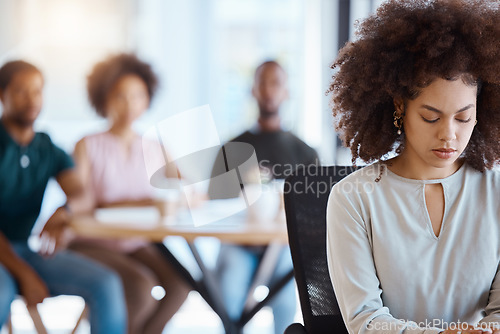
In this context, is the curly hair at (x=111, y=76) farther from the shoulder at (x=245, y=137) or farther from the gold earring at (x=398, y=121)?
the gold earring at (x=398, y=121)

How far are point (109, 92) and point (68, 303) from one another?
60.4 inches

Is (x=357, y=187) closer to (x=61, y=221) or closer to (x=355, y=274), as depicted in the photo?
(x=355, y=274)

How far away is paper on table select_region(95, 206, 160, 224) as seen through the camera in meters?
2.34

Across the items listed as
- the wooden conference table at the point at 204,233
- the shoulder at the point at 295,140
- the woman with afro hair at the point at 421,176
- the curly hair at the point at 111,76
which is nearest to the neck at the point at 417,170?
the woman with afro hair at the point at 421,176

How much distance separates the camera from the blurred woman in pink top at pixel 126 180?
105 inches

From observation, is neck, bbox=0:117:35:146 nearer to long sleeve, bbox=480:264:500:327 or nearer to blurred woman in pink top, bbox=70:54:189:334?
blurred woman in pink top, bbox=70:54:189:334

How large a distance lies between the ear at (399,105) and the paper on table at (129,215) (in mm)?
1249

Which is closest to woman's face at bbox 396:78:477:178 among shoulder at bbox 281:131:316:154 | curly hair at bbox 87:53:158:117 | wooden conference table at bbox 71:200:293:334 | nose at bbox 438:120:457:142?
nose at bbox 438:120:457:142

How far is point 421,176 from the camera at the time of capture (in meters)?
1.28

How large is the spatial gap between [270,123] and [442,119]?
75.1 inches

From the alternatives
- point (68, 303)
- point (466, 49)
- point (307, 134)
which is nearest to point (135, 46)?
point (307, 134)

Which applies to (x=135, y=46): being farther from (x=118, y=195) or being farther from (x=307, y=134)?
(x=118, y=195)

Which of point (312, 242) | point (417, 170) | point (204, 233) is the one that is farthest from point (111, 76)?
point (417, 170)

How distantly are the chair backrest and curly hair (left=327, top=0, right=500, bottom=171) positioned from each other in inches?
4.2
